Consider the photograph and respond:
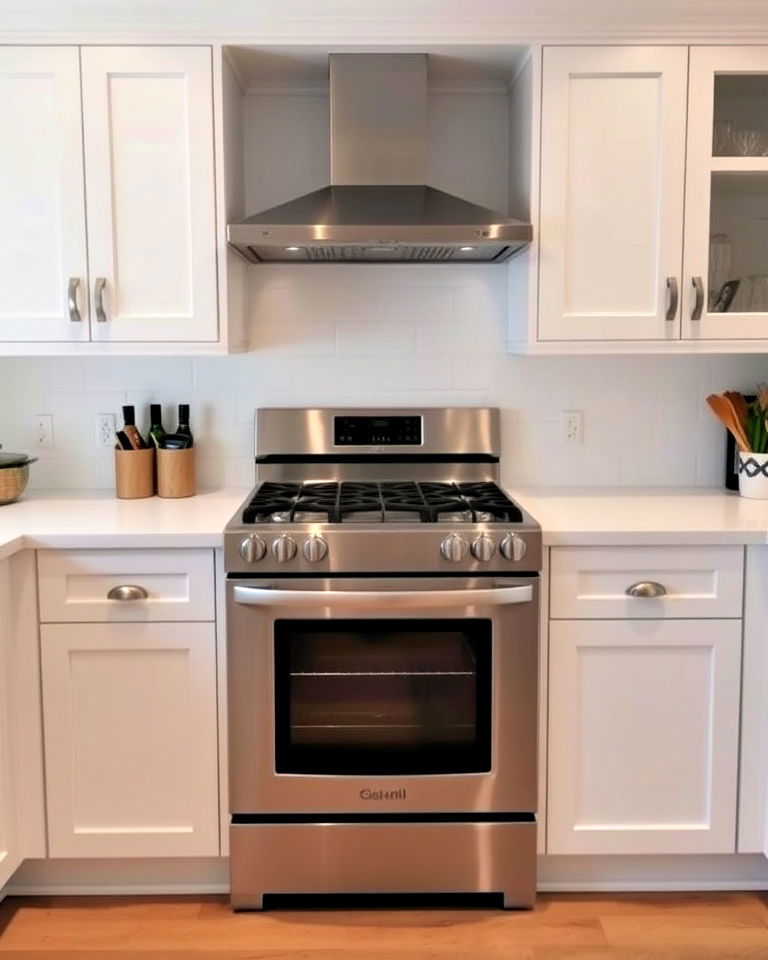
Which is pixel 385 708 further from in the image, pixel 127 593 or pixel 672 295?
pixel 672 295

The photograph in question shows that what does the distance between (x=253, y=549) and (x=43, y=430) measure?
1047 mm

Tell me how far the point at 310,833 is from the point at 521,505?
3.31 feet

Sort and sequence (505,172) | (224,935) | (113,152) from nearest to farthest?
(224,935) < (113,152) < (505,172)

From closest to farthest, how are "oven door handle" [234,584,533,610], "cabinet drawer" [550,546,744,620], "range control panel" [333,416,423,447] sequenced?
1. "oven door handle" [234,584,533,610]
2. "cabinet drawer" [550,546,744,620]
3. "range control panel" [333,416,423,447]

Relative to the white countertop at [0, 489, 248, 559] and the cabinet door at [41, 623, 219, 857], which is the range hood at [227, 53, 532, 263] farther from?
the cabinet door at [41, 623, 219, 857]

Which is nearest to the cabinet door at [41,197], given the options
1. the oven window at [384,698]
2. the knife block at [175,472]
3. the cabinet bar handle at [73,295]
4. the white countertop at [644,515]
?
the cabinet bar handle at [73,295]

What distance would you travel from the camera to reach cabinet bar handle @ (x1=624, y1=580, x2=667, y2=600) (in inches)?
89.1

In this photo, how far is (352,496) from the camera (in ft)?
8.34

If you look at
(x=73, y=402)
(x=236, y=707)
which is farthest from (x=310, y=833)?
(x=73, y=402)

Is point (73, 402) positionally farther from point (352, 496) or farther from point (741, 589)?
point (741, 589)

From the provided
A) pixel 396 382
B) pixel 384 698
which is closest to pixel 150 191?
pixel 396 382

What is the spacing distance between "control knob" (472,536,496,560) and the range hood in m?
0.75

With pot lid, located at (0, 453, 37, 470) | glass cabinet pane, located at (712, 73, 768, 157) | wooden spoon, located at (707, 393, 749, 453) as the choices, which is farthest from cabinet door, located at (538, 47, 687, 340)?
pot lid, located at (0, 453, 37, 470)

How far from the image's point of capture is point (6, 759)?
2.21m
